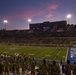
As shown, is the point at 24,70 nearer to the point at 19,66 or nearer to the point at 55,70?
the point at 19,66

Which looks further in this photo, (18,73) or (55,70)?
(18,73)

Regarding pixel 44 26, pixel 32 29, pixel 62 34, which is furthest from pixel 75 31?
pixel 32 29

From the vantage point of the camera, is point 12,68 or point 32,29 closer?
point 12,68

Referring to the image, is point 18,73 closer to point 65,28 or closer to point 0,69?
point 0,69

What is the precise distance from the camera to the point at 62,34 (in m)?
61.3

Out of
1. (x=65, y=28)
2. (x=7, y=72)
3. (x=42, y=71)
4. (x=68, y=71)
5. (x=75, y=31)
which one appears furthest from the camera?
(x=65, y=28)

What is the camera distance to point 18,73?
12508 millimetres

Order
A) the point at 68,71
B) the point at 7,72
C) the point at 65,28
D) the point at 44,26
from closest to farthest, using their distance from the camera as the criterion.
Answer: the point at 68,71 → the point at 7,72 → the point at 65,28 → the point at 44,26

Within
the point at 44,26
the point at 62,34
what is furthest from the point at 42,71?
the point at 44,26

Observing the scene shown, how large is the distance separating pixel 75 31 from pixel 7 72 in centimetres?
5206

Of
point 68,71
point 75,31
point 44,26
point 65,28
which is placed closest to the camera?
point 68,71

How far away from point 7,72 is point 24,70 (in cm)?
137

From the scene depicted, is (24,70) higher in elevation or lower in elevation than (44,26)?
lower

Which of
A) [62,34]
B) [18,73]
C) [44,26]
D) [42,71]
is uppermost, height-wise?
[44,26]
